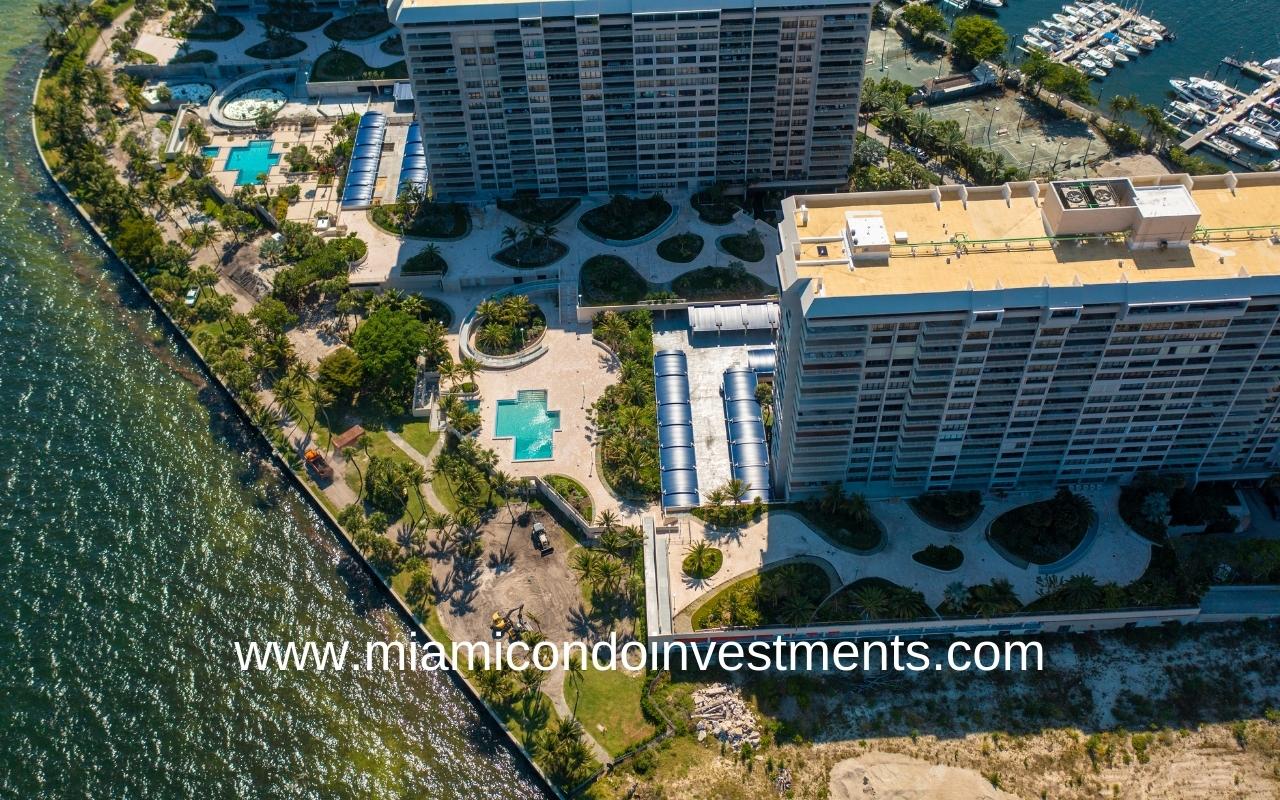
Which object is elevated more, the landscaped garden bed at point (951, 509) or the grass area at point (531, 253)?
the grass area at point (531, 253)

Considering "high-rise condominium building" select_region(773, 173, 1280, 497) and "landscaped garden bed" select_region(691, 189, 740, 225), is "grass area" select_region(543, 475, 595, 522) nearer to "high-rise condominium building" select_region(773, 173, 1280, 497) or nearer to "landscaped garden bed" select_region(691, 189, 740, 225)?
"high-rise condominium building" select_region(773, 173, 1280, 497)

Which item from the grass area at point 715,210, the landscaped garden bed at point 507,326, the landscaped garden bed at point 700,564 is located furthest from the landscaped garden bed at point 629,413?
the grass area at point 715,210

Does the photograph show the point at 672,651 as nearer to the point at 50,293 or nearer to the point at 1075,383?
the point at 1075,383

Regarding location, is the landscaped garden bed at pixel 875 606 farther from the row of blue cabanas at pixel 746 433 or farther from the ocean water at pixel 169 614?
the ocean water at pixel 169 614

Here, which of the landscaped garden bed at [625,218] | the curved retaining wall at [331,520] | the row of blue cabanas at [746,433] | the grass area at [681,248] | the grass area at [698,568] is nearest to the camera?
the curved retaining wall at [331,520]

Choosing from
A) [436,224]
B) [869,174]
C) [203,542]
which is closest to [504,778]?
[203,542]

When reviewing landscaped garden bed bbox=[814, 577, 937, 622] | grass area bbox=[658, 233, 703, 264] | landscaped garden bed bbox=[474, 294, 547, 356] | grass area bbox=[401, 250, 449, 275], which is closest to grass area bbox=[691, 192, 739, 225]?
grass area bbox=[658, 233, 703, 264]

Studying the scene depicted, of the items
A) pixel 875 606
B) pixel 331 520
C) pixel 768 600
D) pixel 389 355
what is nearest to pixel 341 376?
pixel 389 355

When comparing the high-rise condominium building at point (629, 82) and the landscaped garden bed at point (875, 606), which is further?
the high-rise condominium building at point (629, 82)
